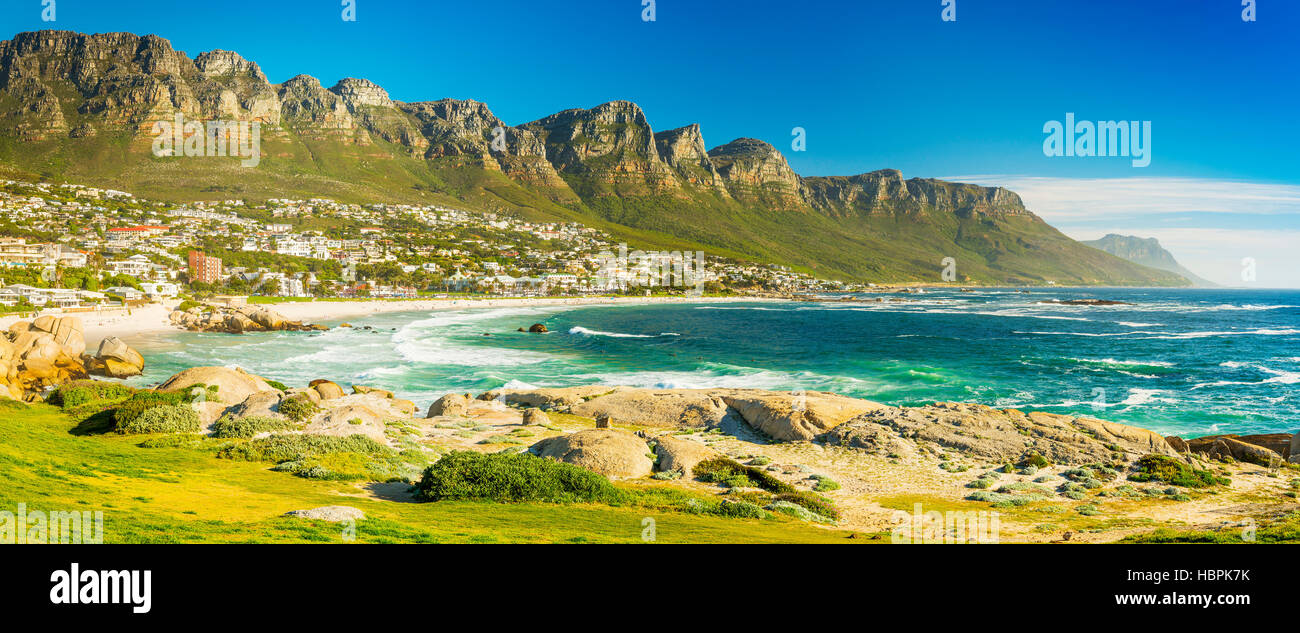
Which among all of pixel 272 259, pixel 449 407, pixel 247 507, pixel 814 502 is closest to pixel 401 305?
pixel 272 259

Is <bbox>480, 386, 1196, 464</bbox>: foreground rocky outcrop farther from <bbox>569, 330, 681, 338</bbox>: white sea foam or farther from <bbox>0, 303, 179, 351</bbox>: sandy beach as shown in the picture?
<bbox>0, 303, 179, 351</bbox>: sandy beach

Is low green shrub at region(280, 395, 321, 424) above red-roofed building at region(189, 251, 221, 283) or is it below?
below

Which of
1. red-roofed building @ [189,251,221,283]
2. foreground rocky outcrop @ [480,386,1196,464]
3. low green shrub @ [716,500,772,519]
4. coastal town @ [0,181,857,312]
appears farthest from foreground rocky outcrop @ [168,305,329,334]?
low green shrub @ [716,500,772,519]

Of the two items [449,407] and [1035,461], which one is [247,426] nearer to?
[449,407]

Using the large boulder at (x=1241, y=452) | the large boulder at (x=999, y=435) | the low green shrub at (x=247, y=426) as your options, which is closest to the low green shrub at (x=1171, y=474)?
the large boulder at (x=999, y=435)

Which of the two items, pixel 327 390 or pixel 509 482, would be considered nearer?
pixel 509 482

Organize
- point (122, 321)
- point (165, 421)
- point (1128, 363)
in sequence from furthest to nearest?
point (122, 321) → point (1128, 363) → point (165, 421)
